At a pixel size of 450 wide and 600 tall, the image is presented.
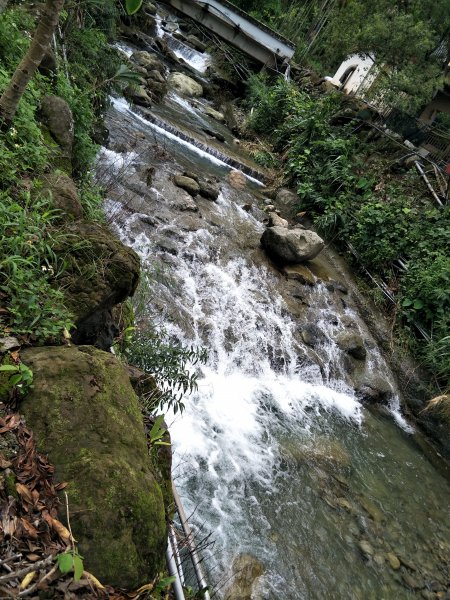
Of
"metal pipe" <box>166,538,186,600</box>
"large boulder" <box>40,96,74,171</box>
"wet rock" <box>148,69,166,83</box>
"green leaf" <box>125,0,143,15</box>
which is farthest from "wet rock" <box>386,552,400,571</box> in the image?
"wet rock" <box>148,69,166,83</box>

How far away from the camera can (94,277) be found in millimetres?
3375

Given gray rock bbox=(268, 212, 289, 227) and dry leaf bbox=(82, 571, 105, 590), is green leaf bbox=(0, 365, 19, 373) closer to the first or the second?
dry leaf bbox=(82, 571, 105, 590)

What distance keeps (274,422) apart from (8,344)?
4681 mm

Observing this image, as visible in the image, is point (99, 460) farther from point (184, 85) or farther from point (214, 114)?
point (184, 85)

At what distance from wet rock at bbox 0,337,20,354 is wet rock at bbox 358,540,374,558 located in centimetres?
481

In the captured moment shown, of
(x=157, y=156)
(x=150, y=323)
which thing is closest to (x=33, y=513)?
(x=150, y=323)

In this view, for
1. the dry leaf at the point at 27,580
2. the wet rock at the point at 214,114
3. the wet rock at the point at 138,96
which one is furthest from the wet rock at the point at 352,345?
the wet rock at the point at 214,114

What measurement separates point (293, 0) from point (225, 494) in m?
37.1

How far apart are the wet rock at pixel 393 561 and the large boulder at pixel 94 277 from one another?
14.5 ft

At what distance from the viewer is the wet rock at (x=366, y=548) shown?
16.0 feet

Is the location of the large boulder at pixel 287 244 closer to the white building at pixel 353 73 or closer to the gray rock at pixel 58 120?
the gray rock at pixel 58 120

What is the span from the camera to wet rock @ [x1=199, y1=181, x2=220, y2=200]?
10164mm

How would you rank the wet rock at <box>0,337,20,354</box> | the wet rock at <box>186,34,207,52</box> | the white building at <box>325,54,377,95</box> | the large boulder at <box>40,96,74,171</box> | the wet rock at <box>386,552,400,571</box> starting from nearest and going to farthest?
1. the wet rock at <box>0,337,20,354</box>
2. the wet rock at <box>386,552,400,571</box>
3. the large boulder at <box>40,96,74,171</box>
4. the wet rock at <box>186,34,207,52</box>
5. the white building at <box>325,54,377,95</box>

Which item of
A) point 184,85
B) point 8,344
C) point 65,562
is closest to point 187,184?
point 8,344
